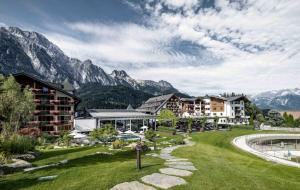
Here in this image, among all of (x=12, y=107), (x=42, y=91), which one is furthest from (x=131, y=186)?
(x=42, y=91)

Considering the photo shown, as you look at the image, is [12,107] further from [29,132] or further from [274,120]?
[274,120]

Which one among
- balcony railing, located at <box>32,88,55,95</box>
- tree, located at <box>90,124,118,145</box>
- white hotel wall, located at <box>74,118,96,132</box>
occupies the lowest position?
tree, located at <box>90,124,118,145</box>

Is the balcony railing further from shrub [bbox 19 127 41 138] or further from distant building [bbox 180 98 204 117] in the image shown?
distant building [bbox 180 98 204 117]

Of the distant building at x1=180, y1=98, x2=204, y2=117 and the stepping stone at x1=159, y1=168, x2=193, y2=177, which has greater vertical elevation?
the distant building at x1=180, y1=98, x2=204, y2=117

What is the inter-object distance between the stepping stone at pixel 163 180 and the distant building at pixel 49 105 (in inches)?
2110

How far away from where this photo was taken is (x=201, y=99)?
116 m

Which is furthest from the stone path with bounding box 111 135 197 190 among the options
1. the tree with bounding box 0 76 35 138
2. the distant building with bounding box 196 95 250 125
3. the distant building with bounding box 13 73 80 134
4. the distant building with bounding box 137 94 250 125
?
the distant building with bounding box 196 95 250 125

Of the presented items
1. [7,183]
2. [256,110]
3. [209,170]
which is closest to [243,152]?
[209,170]

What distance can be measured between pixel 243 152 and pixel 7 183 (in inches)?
1766

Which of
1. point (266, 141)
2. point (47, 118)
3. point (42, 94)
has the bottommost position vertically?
point (266, 141)

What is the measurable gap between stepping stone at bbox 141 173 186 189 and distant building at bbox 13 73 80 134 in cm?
5359

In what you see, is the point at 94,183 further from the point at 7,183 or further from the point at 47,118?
the point at 47,118

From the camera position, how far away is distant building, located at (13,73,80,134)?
61706mm

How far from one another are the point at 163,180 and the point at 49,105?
56.5 metres
